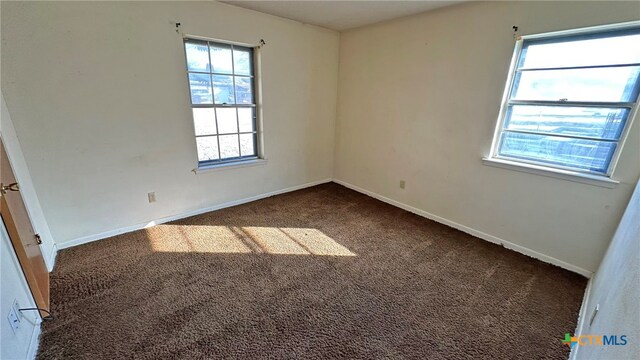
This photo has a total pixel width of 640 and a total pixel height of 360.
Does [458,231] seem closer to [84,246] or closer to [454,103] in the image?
[454,103]

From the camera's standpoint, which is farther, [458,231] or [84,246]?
[458,231]

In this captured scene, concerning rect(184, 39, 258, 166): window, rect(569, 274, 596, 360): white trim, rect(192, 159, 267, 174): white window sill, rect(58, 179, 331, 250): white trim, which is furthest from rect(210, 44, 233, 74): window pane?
rect(569, 274, 596, 360): white trim

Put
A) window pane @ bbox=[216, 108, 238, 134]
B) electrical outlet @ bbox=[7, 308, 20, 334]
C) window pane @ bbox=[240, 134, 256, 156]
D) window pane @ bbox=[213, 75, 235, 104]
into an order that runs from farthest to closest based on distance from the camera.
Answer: window pane @ bbox=[240, 134, 256, 156] → window pane @ bbox=[216, 108, 238, 134] → window pane @ bbox=[213, 75, 235, 104] → electrical outlet @ bbox=[7, 308, 20, 334]

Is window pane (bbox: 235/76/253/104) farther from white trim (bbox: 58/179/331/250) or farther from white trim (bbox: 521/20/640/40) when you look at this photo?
white trim (bbox: 521/20/640/40)

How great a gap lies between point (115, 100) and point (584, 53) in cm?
405

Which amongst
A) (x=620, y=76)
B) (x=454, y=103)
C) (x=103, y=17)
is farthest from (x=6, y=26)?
(x=620, y=76)

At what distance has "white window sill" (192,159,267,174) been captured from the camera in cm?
315

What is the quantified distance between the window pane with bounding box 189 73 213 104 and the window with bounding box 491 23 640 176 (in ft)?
10.2

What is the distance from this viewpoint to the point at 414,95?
320 cm

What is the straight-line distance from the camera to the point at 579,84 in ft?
7.09

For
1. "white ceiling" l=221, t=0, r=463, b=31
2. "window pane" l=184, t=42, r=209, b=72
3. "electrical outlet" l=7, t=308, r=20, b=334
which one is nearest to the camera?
"electrical outlet" l=7, t=308, r=20, b=334

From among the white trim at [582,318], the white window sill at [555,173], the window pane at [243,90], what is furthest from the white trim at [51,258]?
the white window sill at [555,173]

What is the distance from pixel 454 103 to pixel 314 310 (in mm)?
2526

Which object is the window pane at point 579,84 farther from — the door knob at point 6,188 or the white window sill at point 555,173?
the door knob at point 6,188
